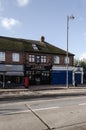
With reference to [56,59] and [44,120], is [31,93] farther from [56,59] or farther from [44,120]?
[56,59]

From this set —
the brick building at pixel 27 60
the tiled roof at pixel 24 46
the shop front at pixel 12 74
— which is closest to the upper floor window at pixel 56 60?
the brick building at pixel 27 60

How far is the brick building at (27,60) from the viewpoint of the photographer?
116 ft

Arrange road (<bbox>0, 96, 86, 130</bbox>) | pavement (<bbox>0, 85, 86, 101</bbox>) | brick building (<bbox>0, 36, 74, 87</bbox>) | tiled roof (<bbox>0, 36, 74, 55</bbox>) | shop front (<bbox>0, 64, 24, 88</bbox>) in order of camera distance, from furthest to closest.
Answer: tiled roof (<bbox>0, 36, 74, 55</bbox>), brick building (<bbox>0, 36, 74, 87</bbox>), shop front (<bbox>0, 64, 24, 88</bbox>), pavement (<bbox>0, 85, 86, 101</bbox>), road (<bbox>0, 96, 86, 130</bbox>)

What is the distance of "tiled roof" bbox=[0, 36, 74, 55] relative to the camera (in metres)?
36.4

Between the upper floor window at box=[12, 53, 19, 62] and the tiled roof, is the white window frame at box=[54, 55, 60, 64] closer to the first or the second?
the tiled roof

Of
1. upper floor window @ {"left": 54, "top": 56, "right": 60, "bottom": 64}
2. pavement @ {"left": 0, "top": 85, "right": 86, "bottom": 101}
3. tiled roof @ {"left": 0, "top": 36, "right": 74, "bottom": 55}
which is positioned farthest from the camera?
upper floor window @ {"left": 54, "top": 56, "right": 60, "bottom": 64}

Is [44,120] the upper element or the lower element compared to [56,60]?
lower

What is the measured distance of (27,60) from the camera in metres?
37.0

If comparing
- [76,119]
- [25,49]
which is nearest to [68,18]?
[25,49]

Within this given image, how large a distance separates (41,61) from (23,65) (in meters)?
3.45

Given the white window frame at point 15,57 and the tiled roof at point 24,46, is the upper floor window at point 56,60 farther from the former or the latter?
the white window frame at point 15,57

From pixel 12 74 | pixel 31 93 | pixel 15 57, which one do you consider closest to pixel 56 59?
pixel 15 57

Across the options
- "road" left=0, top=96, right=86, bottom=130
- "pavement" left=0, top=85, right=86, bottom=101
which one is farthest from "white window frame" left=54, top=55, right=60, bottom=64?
"road" left=0, top=96, right=86, bottom=130

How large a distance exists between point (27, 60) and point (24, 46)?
9.39 feet
